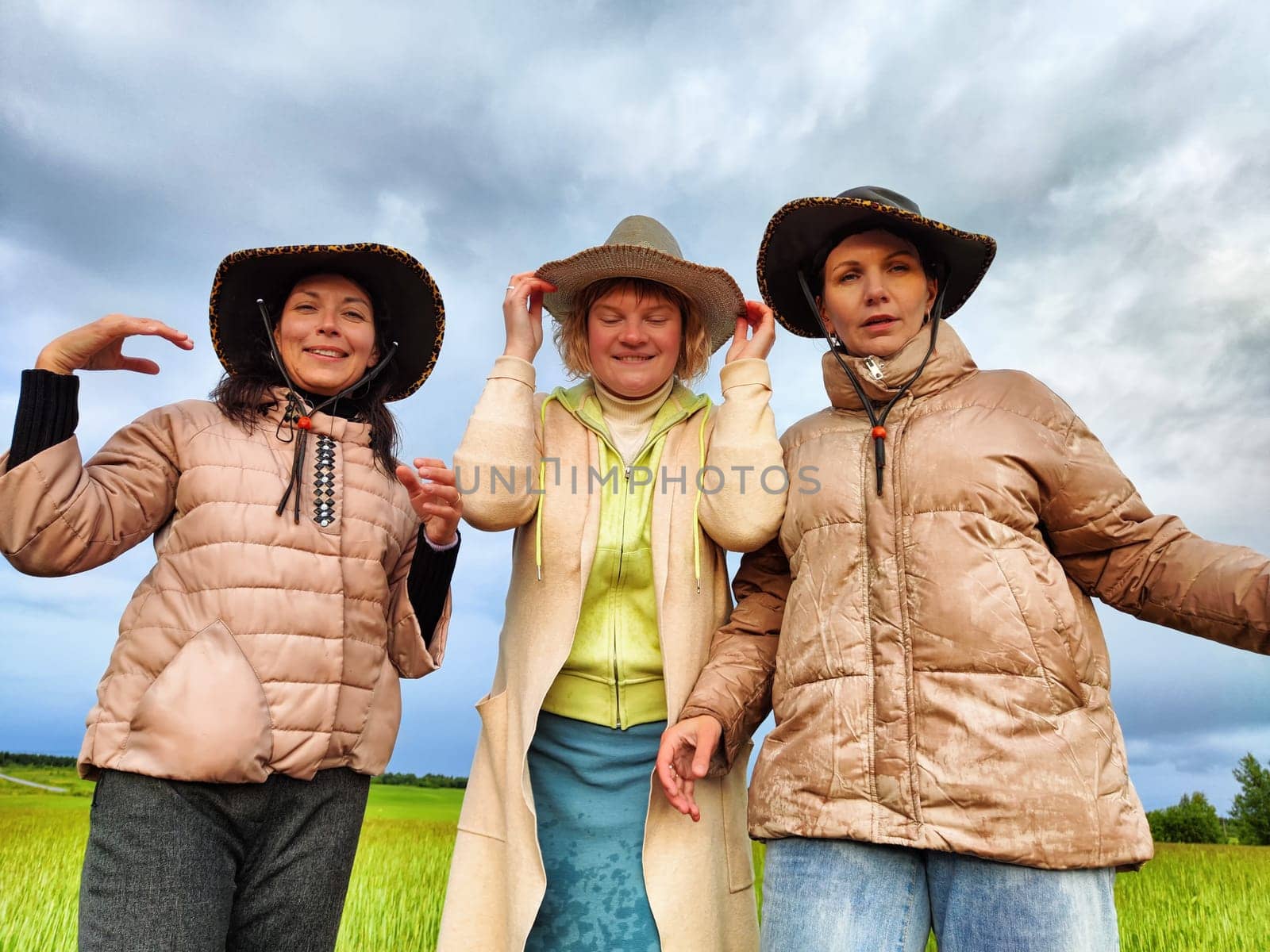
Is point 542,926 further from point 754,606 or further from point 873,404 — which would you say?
point 873,404

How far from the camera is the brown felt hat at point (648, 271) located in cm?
303

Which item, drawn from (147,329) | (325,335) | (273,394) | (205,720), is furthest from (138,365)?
(205,720)

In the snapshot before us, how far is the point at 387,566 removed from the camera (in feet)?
9.66

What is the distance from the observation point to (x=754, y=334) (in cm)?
316

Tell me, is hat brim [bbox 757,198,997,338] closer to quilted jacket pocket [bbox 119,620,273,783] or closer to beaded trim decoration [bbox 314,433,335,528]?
beaded trim decoration [bbox 314,433,335,528]

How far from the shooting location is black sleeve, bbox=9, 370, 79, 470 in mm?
2461

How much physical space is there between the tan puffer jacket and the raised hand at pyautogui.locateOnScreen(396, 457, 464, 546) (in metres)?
0.94

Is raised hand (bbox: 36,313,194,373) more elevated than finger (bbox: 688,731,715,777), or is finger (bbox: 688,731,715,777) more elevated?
raised hand (bbox: 36,313,194,373)

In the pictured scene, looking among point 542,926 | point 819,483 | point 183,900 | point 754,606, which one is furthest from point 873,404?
point 183,900

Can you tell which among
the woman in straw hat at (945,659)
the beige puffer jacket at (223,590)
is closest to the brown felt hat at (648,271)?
the woman in straw hat at (945,659)

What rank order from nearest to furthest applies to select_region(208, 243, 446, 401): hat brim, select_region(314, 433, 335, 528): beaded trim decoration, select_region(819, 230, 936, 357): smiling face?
select_region(819, 230, 936, 357): smiling face, select_region(314, 433, 335, 528): beaded trim decoration, select_region(208, 243, 446, 401): hat brim

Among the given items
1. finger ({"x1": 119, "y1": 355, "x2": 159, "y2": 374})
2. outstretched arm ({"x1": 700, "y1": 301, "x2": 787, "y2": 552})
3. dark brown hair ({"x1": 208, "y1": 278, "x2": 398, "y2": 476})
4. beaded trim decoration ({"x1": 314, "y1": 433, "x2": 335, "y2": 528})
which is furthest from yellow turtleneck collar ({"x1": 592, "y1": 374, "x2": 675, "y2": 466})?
finger ({"x1": 119, "y1": 355, "x2": 159, "y2": 374})

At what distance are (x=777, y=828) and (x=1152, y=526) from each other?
49.7 inches

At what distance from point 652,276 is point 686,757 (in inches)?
62.4
